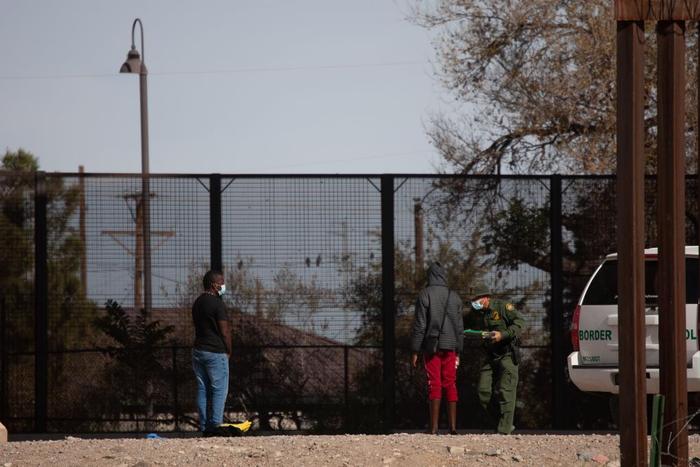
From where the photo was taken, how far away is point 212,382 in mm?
12219

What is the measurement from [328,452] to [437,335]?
3550mm

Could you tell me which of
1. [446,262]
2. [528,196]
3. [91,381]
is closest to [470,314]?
[446,262]

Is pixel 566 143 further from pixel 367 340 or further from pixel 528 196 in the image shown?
pixel 367 340

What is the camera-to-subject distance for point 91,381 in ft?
45.9

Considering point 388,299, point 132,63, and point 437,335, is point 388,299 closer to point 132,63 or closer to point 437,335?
point 437,335

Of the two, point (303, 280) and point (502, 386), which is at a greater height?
point (303, 280)

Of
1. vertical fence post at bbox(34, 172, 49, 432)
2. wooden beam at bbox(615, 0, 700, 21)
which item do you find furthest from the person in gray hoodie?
wooden beam at bbox(615, 0, 700, 21)

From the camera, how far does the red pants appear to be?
41.5 ft

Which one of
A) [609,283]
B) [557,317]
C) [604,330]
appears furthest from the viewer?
[557,317]

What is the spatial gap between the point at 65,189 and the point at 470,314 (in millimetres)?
4858

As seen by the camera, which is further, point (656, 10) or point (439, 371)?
point (439, 371)

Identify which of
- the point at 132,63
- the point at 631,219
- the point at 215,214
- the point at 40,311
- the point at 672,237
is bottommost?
the point at 40,311

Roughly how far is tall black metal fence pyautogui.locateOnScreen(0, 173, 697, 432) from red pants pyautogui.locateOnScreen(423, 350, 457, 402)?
1.39 meters

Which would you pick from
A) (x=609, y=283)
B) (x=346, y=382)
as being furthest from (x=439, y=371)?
(x=609, y=283)
